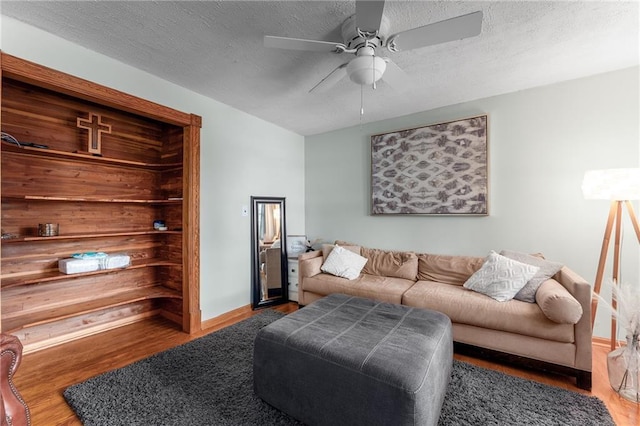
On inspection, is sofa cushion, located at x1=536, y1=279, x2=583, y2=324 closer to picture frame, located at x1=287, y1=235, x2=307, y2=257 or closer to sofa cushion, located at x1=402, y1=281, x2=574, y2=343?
sofa cushion, located at x1=402, y1=281, x2=574, y2=343

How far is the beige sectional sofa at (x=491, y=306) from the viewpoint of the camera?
1.85 meters

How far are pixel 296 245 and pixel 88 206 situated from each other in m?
2.48

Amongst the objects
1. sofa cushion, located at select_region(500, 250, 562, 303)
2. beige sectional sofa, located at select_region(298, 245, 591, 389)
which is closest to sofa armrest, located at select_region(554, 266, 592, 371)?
beige sectional sofa, located at select_region(298, 245, 591, 389)

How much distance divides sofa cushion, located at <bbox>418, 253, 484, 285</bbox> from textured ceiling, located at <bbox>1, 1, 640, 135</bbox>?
1.81 meters

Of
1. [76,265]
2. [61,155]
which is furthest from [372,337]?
[61,155]

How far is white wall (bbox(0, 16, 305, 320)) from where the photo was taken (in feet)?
7.15

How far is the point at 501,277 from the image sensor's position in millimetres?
2330

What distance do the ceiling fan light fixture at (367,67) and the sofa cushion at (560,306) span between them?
6.60 ft

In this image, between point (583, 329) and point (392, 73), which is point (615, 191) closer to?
point (583, 329)

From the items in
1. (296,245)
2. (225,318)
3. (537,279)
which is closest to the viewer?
(537,279)

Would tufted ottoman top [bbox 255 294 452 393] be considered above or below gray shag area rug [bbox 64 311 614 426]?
above

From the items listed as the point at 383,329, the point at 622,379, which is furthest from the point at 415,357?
the point at 622,379

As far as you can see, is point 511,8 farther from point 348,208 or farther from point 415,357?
point 348,208

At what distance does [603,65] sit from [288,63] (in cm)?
276
